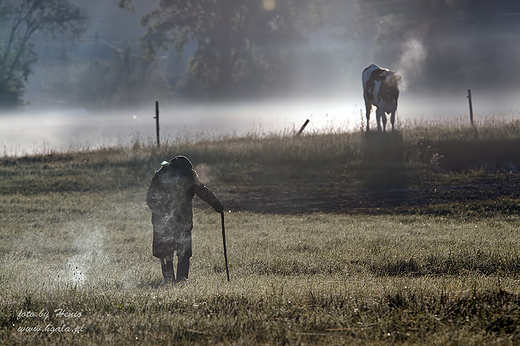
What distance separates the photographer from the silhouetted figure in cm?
559

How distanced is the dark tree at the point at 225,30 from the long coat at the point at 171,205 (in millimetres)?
41867

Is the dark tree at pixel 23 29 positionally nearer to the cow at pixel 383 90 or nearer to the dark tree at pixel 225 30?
the dark tree at pixel 225 30

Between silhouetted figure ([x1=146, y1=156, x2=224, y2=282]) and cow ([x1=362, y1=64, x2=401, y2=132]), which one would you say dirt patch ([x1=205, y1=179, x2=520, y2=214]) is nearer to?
cow ([x1=362, y1=64, x2=401, y2=132])

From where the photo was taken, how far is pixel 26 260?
7.20 m

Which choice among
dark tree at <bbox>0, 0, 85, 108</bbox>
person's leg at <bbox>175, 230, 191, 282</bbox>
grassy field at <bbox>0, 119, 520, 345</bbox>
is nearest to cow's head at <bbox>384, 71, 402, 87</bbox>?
grassy field at <bbox>0, 119, 520, 345</bbox>

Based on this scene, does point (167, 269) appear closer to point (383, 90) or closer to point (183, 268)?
point (183, 268)

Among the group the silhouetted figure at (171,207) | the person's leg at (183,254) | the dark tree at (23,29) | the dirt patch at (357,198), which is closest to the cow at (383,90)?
the dirt patch at (357,198)

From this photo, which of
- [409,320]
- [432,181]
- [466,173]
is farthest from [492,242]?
[466,173]

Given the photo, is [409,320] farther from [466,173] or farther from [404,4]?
[404,4]

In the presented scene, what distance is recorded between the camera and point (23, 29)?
4456 cm

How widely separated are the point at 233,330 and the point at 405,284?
2.19m

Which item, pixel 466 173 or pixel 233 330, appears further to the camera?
pixel 466 173

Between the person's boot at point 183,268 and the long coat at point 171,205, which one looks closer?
the long coat at point 171,205

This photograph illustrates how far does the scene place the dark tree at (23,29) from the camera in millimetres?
42562
